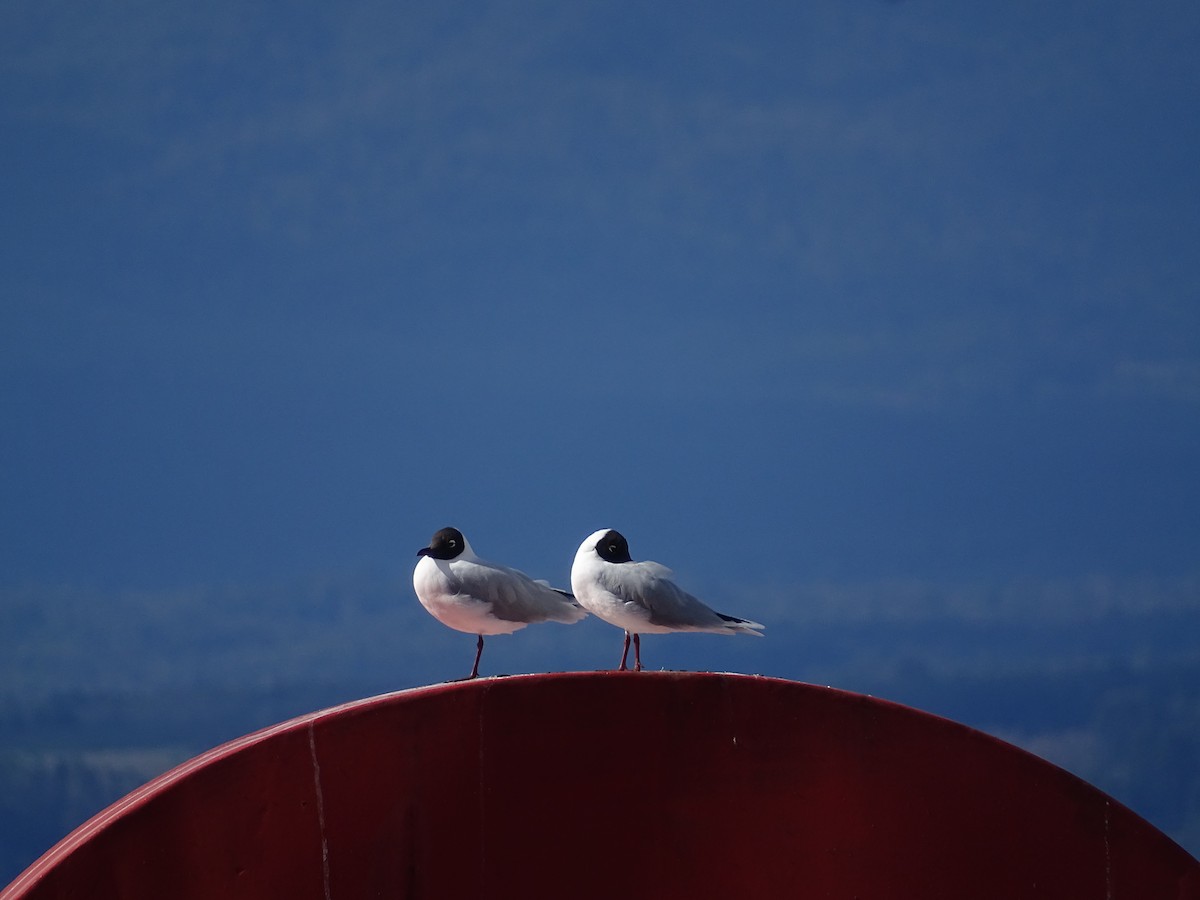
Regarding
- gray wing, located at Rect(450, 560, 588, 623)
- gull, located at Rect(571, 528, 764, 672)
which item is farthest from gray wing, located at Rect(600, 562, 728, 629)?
gray wing, located at Rect(450, 560, 588, 623)

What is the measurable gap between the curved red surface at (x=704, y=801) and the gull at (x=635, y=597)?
1.37 meters

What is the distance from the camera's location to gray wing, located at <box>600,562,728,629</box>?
9406 mm

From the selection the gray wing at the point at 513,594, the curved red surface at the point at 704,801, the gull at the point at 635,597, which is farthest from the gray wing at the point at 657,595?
the curved red surface at the point at 704,801

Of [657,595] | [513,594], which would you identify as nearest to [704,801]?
[657,595]

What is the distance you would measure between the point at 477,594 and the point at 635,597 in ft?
3.85

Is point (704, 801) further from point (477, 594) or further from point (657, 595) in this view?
point (477, 594)

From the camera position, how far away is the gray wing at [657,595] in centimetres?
941

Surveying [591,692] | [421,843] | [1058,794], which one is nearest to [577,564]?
[591,692]

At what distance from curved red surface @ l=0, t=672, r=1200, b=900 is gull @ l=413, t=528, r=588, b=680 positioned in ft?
6.67

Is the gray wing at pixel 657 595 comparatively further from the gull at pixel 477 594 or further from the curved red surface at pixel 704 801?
the curved red surface at pixel 704 801

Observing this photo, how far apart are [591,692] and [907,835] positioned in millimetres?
1865

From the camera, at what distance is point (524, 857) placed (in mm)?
7941

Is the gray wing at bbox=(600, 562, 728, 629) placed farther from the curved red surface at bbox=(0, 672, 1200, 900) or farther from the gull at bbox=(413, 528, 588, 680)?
the curved red surface at bbox=(0, 672, 1200, 900)

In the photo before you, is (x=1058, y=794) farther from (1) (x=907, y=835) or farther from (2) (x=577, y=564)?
(2) (x=577, y=564)
